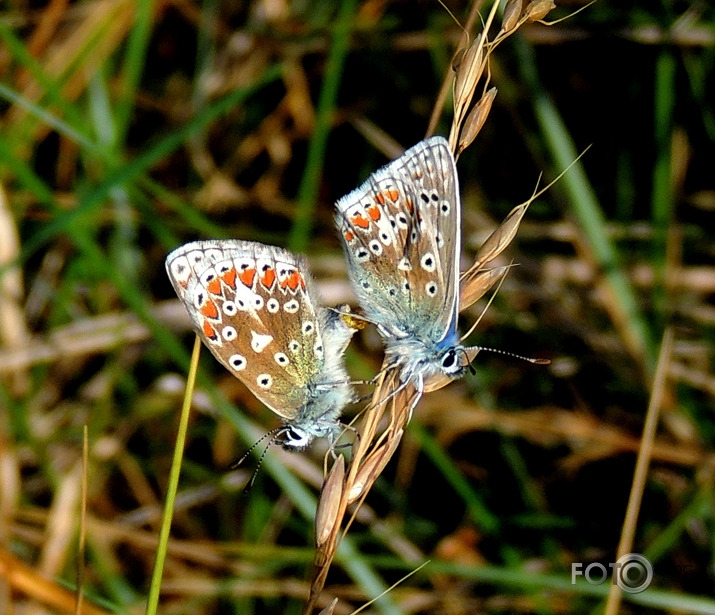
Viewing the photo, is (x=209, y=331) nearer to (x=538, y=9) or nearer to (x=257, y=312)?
(x=257, y=312)

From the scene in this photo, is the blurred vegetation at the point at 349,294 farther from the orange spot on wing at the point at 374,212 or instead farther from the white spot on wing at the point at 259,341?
the orange spot on wing at the point at 374,212

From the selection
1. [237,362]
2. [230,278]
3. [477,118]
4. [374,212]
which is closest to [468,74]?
[477,118]

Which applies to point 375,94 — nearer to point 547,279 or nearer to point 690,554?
point 547,279

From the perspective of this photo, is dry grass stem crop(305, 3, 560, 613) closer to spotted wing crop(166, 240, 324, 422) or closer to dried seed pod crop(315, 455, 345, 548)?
dried seed pod crop(315, 455, 345, 548)

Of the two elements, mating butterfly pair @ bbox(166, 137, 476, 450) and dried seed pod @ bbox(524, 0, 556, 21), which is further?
mating butterfly pair @ bbox(166, 137, 476, 450)

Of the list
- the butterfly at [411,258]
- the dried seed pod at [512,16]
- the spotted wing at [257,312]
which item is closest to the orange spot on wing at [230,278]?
the spotted wing at [257,312]

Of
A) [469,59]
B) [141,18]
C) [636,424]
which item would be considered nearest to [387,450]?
[469,59]

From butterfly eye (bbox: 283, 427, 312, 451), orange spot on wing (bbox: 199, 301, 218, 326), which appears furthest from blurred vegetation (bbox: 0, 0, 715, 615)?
butterfly eye (bbox: 283, 427, 312, 451)

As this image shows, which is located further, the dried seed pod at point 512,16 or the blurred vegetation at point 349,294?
the blurred vegetation at point 349,294
